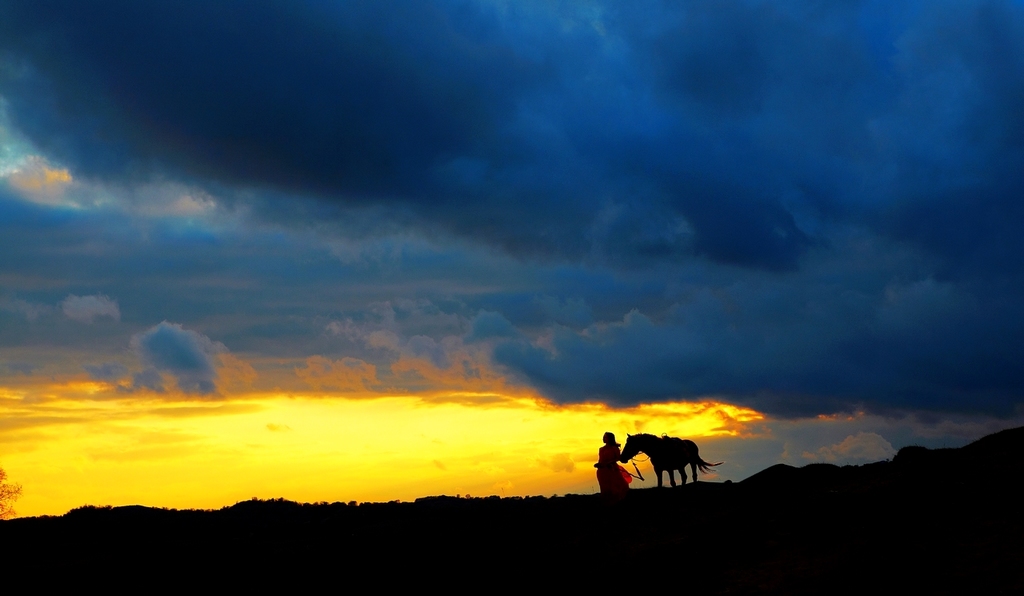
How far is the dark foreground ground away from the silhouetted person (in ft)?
2.00

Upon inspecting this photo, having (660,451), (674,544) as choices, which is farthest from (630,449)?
(674,544)

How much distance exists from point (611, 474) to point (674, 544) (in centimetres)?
623

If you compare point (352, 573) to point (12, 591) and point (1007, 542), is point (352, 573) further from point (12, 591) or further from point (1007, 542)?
point (1007, 542)

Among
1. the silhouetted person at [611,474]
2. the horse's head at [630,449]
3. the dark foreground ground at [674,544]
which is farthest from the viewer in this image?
the horse's head at [630,449]

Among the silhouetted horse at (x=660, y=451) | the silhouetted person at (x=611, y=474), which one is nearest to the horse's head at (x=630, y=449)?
the silhouetted horse at (x=660, y=451)

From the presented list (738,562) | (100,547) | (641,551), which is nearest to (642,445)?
(641,551)

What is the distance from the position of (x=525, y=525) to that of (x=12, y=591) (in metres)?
15.7

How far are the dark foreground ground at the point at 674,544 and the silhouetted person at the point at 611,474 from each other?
611 mm

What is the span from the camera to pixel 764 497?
27.9m

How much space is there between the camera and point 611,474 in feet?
94.6

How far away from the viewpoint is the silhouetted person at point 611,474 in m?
28.4

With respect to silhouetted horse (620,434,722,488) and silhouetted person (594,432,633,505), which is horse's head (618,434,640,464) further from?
silhouetted person (594,432,633,505)

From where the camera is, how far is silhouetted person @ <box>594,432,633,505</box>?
93.1 ft

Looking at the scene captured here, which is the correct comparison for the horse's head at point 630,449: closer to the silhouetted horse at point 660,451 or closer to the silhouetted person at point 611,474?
the silhouetted horse at point 660,451
